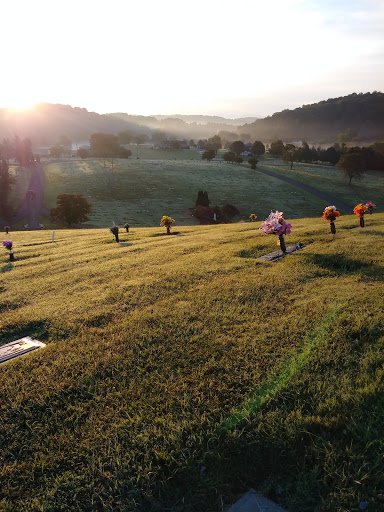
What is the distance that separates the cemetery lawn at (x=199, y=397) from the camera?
3.73m

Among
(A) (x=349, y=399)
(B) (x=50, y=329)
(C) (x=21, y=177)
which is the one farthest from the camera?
(C) (x=21, y=177)

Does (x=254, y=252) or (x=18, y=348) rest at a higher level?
(x=254, y=252)

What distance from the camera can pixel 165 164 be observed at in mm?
97375

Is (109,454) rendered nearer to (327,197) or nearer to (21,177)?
(327,197)

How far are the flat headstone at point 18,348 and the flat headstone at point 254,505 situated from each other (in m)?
5.52

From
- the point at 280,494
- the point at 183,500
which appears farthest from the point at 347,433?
the point at 183,500

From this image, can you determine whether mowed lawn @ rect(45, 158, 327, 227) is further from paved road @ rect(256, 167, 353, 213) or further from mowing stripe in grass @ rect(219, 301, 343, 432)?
mowing stripe in grass @ rect(219, 301, 343, 432)

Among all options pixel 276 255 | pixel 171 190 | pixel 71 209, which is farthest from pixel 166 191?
pixel 276 255

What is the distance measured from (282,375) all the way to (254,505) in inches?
84.5

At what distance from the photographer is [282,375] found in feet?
17.3

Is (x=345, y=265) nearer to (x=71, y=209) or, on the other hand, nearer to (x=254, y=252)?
(x=254, y=252)

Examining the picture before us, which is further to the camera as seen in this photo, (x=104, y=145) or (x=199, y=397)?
(x=104, y=145)

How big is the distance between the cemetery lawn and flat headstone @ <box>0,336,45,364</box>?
25 cm

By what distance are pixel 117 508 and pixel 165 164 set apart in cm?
9967
